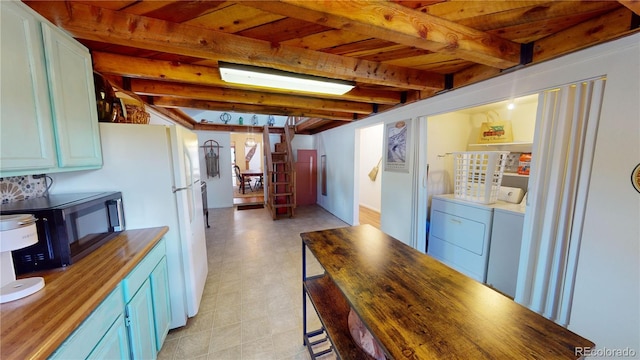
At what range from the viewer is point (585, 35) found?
135 cm

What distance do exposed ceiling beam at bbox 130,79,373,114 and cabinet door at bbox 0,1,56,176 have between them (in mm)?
1296

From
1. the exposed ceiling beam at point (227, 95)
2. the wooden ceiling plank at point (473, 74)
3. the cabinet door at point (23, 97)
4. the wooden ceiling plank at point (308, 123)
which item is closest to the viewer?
the cabinet door at point (23, 97)

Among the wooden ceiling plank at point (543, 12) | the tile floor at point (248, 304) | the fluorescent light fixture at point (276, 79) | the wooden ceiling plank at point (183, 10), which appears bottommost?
the tile floor at point (248, 304)

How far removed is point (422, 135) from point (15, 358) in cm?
325

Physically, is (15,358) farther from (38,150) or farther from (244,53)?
(244,53)

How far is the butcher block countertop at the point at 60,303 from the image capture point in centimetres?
73

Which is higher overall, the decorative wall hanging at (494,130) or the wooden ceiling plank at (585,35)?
the wooden ceiling plank at (585,35)

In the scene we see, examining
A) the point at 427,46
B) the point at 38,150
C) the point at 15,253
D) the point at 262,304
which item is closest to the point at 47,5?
the point at 38,150

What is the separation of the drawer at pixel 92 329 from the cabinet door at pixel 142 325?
4.8 inches

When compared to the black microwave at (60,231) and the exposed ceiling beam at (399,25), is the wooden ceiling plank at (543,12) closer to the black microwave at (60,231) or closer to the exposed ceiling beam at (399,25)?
the exposed ceiling beam at (399,25)

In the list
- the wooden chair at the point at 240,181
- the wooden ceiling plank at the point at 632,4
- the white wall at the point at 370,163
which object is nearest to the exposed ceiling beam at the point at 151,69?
the wooden ceiling plank at the point at 632,4

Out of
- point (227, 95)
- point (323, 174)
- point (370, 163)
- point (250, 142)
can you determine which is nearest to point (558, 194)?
point (227, 95)

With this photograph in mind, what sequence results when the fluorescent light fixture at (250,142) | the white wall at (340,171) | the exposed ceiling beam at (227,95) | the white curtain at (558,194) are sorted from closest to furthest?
the white curtain at (558,194)
the exposed ceiling beam at (227,95)
the white wall at (340,171)
the fluorescent light fixture at (250,142)

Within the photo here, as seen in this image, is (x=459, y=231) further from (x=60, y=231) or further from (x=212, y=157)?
(x=212, y=157)
